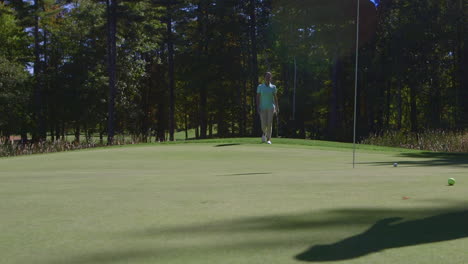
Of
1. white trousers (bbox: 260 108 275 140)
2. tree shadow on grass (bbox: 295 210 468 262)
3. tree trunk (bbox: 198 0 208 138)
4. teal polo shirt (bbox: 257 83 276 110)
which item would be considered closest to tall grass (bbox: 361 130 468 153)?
white trousers (bbox: 260 108 275 140)

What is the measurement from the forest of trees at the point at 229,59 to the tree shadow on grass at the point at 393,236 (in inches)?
1233

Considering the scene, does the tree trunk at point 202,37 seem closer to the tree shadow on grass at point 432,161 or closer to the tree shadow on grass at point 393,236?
the tree shadow on grass at point 432,161

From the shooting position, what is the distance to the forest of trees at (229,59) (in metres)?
37.6

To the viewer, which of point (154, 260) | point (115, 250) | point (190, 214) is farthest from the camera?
point (190, 214)

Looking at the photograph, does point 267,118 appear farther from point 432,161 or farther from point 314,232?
point 314,232

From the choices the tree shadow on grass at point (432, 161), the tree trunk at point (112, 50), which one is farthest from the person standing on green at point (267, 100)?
the tree trunk at point (112, 50)

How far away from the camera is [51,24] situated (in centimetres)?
4806

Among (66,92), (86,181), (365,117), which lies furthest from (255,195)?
(365,117)

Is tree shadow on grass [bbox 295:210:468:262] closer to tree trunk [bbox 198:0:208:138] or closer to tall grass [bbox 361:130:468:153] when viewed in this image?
tall grass [bbox 361:130:468:153]

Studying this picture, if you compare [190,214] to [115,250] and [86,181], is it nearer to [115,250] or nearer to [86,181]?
[115,250]

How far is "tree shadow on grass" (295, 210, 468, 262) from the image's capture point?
262cm

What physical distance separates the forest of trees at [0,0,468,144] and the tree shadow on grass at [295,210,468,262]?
31330 mm

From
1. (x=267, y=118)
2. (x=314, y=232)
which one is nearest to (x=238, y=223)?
(x=314, y=232)

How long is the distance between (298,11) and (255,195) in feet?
129
